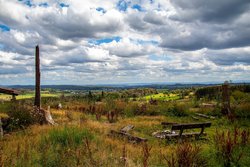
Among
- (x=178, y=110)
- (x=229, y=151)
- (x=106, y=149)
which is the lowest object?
(x=178, y=110)

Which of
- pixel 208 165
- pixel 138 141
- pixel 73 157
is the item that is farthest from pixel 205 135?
pixel 73 157

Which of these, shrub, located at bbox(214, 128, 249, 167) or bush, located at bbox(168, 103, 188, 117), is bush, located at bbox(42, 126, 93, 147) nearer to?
shrub, located at bbox(214, 128, 249, 167)

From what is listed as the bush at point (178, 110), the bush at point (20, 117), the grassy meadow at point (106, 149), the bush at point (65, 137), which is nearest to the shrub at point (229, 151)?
the grassy meadow at point (106, 149)

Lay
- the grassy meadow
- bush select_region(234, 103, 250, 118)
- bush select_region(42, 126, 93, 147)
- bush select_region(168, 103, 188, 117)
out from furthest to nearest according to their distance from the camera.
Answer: bush select_region(168, 103, 188, 117) < bush select_region(234, 103, 250, 118) < bush select_region(42, 126, 93, 147) < the grassy meadow

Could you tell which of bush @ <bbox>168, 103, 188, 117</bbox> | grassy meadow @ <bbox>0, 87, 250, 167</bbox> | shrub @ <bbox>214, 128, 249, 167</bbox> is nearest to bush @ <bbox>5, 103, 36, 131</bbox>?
grassy meadow @ <bbox>0, 87, 250, 167</bbox>

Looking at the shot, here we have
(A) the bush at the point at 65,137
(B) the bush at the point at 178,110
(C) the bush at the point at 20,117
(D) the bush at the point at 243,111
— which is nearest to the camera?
(A) the bush at the point at 65,137

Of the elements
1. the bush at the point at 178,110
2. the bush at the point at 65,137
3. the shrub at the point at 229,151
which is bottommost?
the bush at the point at 178,110

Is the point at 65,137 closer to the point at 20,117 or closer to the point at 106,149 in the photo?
the point at 106,149

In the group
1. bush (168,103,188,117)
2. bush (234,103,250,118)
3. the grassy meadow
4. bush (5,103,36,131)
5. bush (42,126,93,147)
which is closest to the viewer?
the grassy meadow

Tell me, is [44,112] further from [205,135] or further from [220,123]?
[220,123]

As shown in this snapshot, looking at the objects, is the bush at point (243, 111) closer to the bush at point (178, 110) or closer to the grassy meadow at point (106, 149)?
the grassy meadow at point (106, 149)

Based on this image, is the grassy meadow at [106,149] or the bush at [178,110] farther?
the bush at [178,110]

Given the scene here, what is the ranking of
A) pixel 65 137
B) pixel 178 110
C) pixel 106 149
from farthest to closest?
pixel 178 110
pixel 65 137
pixel 106 149

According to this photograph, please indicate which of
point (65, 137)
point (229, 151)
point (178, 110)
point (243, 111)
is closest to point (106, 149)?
point (65, 137)
